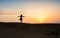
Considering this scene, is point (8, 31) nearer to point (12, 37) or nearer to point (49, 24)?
point (12, 37)

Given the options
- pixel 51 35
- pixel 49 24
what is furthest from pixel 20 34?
pixel 49 24

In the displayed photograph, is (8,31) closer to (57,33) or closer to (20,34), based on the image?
(20,34)

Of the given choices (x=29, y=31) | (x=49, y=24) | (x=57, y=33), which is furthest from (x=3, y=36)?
(x=49, y=24)

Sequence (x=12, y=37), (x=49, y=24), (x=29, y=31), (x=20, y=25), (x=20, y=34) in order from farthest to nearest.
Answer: (x=49, y=24) → (x=20, y=25) → (x=29, y=31) → (x=20, y=34) → (x=12, y=37)

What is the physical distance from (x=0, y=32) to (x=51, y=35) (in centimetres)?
328

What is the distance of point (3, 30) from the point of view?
1105 centimetres

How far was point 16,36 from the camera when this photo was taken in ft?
32.4

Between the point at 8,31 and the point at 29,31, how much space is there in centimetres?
143

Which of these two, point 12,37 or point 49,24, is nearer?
point 12,37

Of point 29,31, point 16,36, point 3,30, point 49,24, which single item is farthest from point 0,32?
point 49,24

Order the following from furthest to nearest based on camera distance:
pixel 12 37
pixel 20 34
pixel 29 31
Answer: pixel 29 31 → pixel 20 34 → pixel 12 37

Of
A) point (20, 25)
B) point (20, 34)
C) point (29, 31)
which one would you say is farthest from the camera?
point (20, 25)

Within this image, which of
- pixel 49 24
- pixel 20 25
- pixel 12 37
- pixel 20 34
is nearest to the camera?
pixel 12 37

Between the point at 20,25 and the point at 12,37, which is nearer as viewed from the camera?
the point at 12,37
